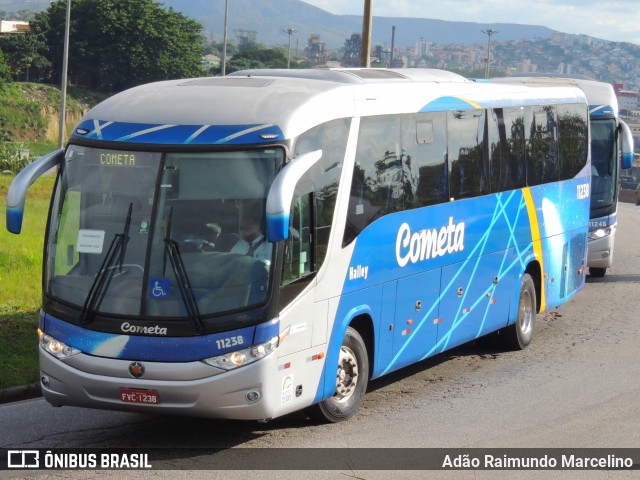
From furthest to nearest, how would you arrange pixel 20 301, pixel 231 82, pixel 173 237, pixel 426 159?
pixel 20 301
pixel 426 159
pixel 231 82
pixel 173 237

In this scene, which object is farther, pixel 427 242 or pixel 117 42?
pixel 117 42

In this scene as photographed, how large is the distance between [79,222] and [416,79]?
473cm

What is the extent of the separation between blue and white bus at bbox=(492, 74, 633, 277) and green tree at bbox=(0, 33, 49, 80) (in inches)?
3456

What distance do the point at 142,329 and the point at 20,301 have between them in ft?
24.1

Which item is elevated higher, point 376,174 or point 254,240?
point 376,174

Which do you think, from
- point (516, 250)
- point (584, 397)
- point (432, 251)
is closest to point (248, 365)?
point (432, 251)

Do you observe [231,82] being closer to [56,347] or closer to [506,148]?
[56,347]

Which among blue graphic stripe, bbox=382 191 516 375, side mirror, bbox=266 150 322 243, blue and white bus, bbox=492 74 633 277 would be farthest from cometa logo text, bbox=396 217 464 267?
blue and white bus, bbox=492 74 633 277

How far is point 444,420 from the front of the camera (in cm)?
1084

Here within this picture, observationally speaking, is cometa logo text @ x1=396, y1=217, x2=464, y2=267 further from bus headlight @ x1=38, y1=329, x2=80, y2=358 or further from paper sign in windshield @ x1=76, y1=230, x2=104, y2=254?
bus headlight @ x1=38, y1=329, x2=80, y2=358

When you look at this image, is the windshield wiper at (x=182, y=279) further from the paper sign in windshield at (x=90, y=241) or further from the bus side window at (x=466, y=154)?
the bus side window at (x=466, y=154)

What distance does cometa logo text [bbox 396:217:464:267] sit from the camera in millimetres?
11461

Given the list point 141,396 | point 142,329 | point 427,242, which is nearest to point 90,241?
point 142,329

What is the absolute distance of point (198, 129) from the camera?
941 centimetres
